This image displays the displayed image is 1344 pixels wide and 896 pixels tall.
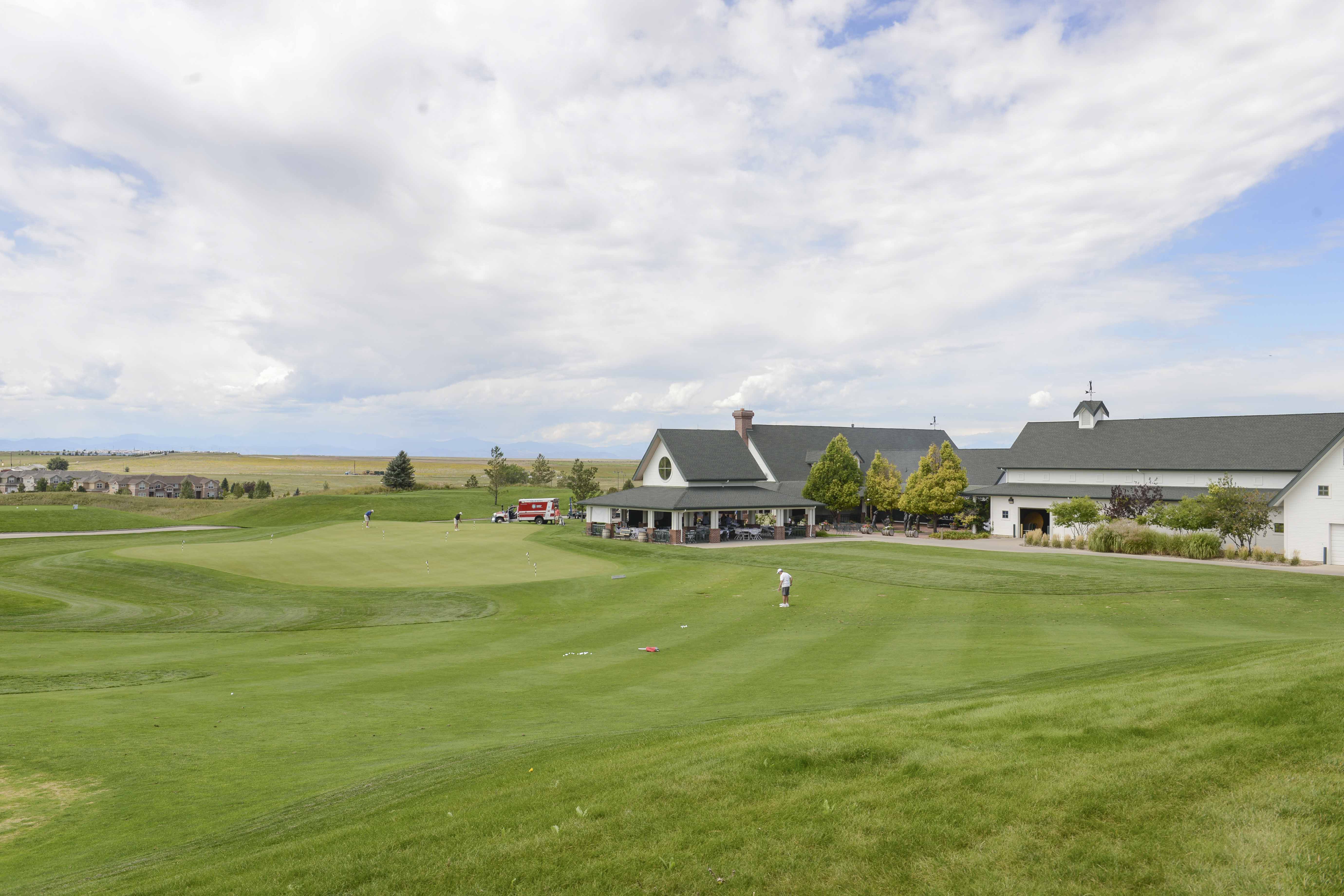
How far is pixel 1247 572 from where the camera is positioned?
32.4 metres

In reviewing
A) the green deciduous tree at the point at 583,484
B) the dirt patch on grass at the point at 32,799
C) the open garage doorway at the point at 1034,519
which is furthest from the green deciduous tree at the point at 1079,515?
the dirt patch on grass at the point at 32,799

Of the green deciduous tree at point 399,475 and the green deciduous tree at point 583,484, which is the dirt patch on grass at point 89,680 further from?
the green deciduous tree at point 399,475

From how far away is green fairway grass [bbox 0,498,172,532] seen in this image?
60969 mm

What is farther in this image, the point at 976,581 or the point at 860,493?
the point at 860,493

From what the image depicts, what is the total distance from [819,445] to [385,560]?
43853 millimetres

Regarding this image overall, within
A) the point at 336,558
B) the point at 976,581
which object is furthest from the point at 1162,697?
the point at 336,558

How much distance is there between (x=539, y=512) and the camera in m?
73.0

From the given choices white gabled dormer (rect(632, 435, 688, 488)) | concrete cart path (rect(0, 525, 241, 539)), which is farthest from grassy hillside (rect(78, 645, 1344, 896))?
concrete cart path (rect(0, 525, 241, 539))

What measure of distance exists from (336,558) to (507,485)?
2862 inches

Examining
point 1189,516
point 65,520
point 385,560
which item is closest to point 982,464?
point 1189,516

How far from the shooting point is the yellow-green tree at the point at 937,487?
5784 centimetres

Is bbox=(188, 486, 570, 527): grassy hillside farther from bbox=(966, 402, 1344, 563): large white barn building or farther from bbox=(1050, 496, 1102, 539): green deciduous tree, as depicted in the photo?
bbox=(1050, 496, 1102, 539): green deciduous tree

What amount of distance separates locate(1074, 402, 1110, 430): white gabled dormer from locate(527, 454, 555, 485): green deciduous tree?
6592cm

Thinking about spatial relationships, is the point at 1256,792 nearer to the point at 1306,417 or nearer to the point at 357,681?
the point at 357,681
